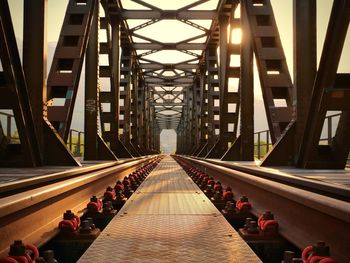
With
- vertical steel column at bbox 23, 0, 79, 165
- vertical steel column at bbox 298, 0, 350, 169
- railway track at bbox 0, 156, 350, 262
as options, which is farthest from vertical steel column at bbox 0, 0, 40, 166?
vertical steel column at bbox 298, 0, 350, 169

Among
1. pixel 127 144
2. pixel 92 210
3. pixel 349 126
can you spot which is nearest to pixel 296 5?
pixel 349 126

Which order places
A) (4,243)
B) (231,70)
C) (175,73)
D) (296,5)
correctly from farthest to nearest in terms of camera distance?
(175,73) → (231,70) → (296,5) → (4,243)

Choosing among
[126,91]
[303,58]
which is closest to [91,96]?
[303,58]

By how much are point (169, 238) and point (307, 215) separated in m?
0.92

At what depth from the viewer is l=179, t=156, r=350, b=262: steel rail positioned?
234 centimetres

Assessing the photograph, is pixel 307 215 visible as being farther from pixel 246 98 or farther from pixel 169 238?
pixel 246 98

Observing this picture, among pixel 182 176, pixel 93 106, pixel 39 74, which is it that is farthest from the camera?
pixel 93 106

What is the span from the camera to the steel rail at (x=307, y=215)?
2342 millimetres

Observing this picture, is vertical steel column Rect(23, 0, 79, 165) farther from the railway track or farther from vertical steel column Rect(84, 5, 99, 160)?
vertical steel column Rect(84, 5, 99, 160)

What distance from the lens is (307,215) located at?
2.93 metres

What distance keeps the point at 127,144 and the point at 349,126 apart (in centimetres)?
1523

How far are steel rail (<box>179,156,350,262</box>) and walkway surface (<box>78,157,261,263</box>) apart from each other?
44cm

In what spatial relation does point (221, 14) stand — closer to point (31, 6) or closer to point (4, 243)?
point (31, 6)

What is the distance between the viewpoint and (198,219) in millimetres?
3689
